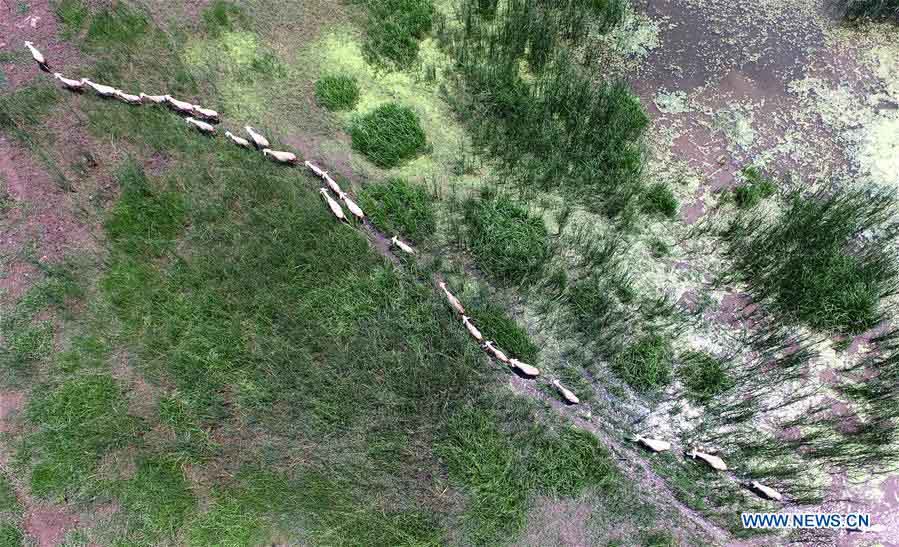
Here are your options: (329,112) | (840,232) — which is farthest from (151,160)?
(840,232)

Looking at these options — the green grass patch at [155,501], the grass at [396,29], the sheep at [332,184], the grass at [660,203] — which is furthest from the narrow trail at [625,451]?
the grass at [396,29]

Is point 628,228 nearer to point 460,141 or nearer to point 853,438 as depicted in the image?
point 460,141

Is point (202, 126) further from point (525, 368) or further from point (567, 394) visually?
point (567, 394)

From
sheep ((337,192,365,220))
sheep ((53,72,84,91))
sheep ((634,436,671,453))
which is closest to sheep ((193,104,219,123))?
sheep ((53,72,84,91))

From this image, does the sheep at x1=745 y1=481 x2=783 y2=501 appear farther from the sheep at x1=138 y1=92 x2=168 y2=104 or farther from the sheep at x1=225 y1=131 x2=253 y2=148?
the sheep at x1=138 y1=92 x2=168 y2=104

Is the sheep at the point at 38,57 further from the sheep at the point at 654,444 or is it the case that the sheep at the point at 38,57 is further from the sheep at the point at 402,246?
A: the sheep at the point at 654,444

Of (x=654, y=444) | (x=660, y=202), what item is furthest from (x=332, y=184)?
(x=654, y=444)
